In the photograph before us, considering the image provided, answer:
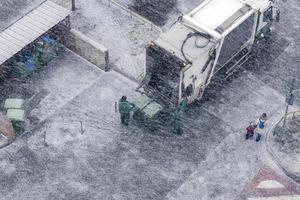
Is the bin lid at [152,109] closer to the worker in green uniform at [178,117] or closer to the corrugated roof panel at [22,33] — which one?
the worker in green uniform at [178,117]

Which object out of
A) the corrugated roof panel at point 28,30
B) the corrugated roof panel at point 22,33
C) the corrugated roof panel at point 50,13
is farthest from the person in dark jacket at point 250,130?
the corrugated roof panel at point 22,33

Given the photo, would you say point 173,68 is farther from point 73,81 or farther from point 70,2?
point 70,2

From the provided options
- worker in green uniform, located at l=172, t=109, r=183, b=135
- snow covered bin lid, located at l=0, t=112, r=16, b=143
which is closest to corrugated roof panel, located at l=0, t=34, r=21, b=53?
snow covered bin lid, located at l=0, t=112, r=16, b=143

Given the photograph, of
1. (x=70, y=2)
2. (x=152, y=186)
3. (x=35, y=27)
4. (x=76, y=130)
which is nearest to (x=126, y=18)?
(x=70, y=2)

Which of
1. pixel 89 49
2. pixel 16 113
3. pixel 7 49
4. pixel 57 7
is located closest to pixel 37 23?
pixel 57 7

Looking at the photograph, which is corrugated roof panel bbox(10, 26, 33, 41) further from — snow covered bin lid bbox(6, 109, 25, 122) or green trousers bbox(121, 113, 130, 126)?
green trousers bbox(121, 113, 130, 126)

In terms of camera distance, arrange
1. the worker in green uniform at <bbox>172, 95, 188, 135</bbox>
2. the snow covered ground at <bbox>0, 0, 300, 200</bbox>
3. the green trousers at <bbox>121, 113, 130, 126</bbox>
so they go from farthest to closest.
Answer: the green trousers at <bbox>121, 113, 130, 126</bbox>
the worker in green uniform at <bbox>172, 95, 188, 135</bbox>
the snow covered ground at <bbox>0, 0, 300, 200</bbox>

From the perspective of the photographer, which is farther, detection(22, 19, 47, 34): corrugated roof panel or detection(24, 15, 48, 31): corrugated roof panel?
detection(24, 15, 48, 31): corrugated roof panel
